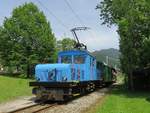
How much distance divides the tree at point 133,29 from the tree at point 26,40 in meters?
33.2

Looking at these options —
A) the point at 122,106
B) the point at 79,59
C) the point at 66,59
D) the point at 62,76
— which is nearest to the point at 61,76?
the point at 62,76

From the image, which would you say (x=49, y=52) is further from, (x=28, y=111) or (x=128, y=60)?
(x=28, y=111)

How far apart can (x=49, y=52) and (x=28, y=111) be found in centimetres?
5151

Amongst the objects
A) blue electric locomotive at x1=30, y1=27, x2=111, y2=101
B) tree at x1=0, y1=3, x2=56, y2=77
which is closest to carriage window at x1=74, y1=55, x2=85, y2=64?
blue electric locomotive at x1=30, y1=27, x2=111, y2=101

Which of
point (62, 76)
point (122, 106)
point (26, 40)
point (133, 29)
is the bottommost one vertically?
point (122, 106)

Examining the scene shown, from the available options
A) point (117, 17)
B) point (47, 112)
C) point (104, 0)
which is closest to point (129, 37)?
point (117, 17)

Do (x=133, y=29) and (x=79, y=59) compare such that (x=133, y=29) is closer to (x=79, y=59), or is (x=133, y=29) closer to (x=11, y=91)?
(x=79, y=59)

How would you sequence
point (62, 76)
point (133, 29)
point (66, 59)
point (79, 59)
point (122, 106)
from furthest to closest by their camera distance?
1. point (133, 29)
2. point (79, 59)
3. point (66, 59)
4. point (62, 76)
5. point (122, 106)

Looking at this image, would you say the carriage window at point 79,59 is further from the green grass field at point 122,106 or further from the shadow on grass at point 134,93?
the shadow on grass at point 134,93

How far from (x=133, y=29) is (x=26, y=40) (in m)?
38.0

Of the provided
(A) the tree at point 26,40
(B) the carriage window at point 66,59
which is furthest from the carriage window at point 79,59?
(A) the tree at point 26,40

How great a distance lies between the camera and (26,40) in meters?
69.4

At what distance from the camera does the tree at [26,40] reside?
2672 inches

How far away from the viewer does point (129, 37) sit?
34688 mm
